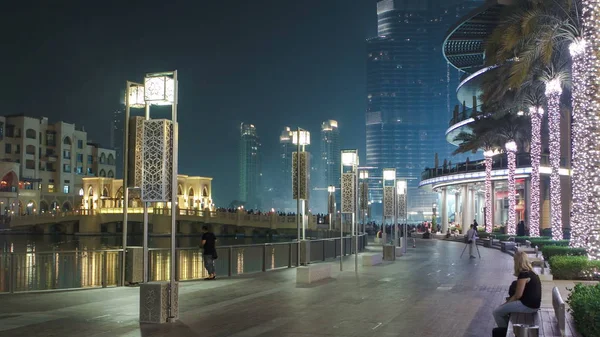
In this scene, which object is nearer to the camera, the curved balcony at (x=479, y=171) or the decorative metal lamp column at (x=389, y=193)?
the decorative metal lamp column at (x=389, y=193)

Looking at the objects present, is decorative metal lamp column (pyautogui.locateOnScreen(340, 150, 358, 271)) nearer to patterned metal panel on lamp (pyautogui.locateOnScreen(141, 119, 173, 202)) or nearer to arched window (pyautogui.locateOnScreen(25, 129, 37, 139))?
patterned metal panel on lamp (pyautogui.locateOnScreen(141, 119, 173, 202))

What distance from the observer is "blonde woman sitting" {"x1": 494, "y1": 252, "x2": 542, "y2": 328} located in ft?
33.5

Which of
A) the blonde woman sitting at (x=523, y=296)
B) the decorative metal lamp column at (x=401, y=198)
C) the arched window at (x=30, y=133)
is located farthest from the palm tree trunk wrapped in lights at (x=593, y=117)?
the arched window at (x=30, y=133)

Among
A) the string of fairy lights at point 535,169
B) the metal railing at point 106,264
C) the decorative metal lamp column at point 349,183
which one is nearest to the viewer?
the metal railing at point 106,264

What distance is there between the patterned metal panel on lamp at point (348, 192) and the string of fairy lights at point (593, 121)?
11567 mm

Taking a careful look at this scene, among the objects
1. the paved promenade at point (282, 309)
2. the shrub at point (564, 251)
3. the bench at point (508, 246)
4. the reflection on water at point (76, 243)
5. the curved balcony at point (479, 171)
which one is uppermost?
the curved balcony at point (479, 171)

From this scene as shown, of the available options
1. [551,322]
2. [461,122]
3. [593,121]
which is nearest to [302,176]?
[593,121]

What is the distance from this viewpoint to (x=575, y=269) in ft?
51.2

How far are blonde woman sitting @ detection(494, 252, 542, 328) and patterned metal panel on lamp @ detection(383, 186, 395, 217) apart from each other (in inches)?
1128

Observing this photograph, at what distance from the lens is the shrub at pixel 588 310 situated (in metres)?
7.83

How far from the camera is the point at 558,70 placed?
30.2 metres

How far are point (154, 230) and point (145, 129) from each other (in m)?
68.0

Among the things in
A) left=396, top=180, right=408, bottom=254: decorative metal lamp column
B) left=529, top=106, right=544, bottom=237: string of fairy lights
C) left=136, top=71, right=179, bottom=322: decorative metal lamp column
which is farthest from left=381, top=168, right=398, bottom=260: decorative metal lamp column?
left=136, top=71, right=179, bottom=322: decorative metal lamp column

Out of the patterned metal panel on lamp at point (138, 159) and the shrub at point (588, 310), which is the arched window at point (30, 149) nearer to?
the patterned metal panel on lamp at point (138, 159)
